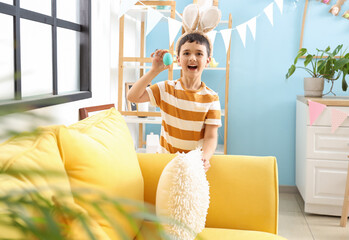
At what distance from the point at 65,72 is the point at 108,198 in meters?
1.96

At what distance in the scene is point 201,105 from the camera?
1.82m

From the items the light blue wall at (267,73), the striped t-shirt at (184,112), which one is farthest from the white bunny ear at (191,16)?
the light blue wall at (267,73)

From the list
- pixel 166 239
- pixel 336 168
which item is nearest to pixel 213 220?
pixel 166 239

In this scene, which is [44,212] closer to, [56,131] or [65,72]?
[56,131]

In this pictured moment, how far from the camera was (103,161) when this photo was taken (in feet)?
3.81

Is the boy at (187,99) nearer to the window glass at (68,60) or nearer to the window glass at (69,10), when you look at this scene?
the window glass at (68,60)

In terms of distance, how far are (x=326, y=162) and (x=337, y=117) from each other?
309mm

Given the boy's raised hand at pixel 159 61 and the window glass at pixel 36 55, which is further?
the boy's raised hand at pixel 159 61

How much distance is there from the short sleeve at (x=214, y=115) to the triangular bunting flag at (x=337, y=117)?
1210mm

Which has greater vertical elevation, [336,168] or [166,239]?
[166,239]

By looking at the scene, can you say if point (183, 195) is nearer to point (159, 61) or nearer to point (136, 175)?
point (136, 175)

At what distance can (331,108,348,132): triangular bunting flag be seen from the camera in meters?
2.69

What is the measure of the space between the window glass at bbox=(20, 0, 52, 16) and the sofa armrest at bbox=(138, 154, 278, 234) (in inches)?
31.3

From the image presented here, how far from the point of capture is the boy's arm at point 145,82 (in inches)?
70.9
